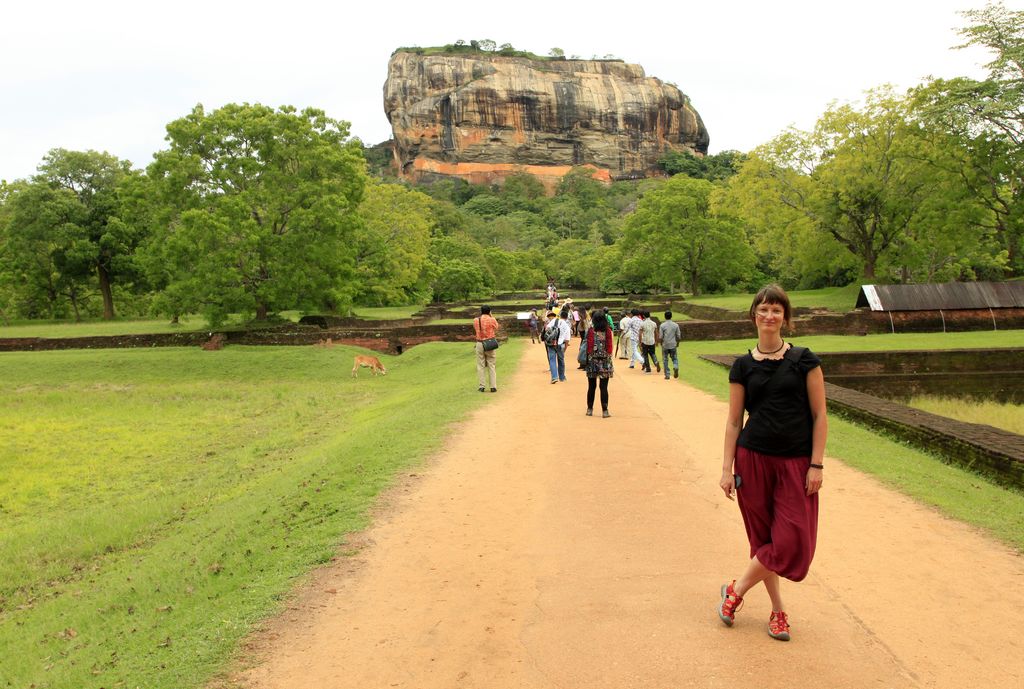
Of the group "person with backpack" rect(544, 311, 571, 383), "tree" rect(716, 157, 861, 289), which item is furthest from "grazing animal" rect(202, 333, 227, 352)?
"tree" rect(716, 157, 861, 289)

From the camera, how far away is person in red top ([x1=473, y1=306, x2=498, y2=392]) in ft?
38.2

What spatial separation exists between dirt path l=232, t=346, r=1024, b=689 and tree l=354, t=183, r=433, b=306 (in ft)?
86.3

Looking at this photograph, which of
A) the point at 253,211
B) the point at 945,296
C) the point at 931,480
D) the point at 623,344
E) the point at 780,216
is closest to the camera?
the point at 931,480

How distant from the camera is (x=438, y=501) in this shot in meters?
5.88

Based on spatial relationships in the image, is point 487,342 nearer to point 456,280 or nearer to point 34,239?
point 34,239

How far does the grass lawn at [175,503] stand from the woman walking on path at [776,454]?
8.07 ft

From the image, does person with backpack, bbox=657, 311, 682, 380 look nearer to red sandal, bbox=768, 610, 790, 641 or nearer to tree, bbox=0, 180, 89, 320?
red sandal, bbox=768, 610, 790, 641

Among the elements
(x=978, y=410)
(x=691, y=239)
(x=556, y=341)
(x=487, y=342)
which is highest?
(x=691, y=239)

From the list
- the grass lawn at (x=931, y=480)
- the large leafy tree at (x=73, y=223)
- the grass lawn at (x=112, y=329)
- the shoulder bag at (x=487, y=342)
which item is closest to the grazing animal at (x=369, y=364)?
the shoulder bag at (x=487, y=342)

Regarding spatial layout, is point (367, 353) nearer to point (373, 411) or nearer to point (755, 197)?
point (373, 411)

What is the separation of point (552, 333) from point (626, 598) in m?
8.95

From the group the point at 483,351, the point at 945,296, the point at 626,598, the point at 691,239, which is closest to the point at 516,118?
the point at 691,239

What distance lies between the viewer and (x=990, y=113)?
24500 mm

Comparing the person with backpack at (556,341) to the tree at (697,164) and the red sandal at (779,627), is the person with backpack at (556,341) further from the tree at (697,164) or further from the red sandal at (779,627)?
the tree at (697,164)
